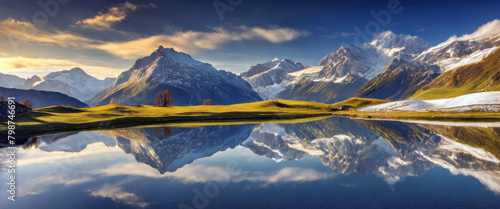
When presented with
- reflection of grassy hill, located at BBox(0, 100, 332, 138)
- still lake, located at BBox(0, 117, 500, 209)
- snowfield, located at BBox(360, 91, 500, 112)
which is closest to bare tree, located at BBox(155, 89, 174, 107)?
reflection of grassy hill, located at BBox(0, 100, 332, 138)

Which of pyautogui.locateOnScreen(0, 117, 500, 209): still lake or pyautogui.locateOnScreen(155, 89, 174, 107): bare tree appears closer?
pyautogui.locateOnScreen(0, 117, 500, 209): still lake

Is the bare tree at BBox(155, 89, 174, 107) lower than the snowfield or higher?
higher

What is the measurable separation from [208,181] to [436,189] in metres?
18.3

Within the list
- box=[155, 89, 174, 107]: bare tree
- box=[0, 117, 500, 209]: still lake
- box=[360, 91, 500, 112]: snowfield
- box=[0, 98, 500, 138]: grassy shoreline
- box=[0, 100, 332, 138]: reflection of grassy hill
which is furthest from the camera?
box=[155, 89, 174, 107]: bare tree

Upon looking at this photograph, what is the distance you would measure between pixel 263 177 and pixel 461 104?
423ft

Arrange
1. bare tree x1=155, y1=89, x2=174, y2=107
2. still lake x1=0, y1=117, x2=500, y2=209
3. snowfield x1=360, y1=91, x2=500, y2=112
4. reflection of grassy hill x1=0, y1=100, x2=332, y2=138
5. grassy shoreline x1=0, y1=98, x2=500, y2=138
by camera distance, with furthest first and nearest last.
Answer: bare tree x1=155, y1=89, x2=174, y2=107
snowfield x1=360, y1=91, x2=500, y2=112
grassy shoreline x1=0, y1=98, x2=500, y2=138
reflection of grassy hill x1=0, y1=100, x2=332, y2=138
still lake x1=0, y1=117, x2=500, y2=209

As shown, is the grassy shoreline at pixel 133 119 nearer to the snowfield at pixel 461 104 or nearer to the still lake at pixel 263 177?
the snowfield at pixel 461 104

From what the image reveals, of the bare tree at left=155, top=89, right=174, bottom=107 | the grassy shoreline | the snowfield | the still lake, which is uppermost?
the bare tree at left=155, top=89, right=174, bottom=107

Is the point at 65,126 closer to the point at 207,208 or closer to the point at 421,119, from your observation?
the point at 207,208

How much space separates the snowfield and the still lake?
287ft

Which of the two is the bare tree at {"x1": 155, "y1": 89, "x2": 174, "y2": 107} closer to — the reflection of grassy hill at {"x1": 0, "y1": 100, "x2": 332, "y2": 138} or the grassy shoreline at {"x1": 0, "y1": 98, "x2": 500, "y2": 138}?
the reflection of grassy hill at {"x1": 0, "y1": 100, "x2": 332, "y2": 138}

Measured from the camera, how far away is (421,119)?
8725cm

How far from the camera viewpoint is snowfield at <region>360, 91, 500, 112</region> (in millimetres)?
104125

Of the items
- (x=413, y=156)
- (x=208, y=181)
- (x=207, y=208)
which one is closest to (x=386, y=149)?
(x=413, y=156)
